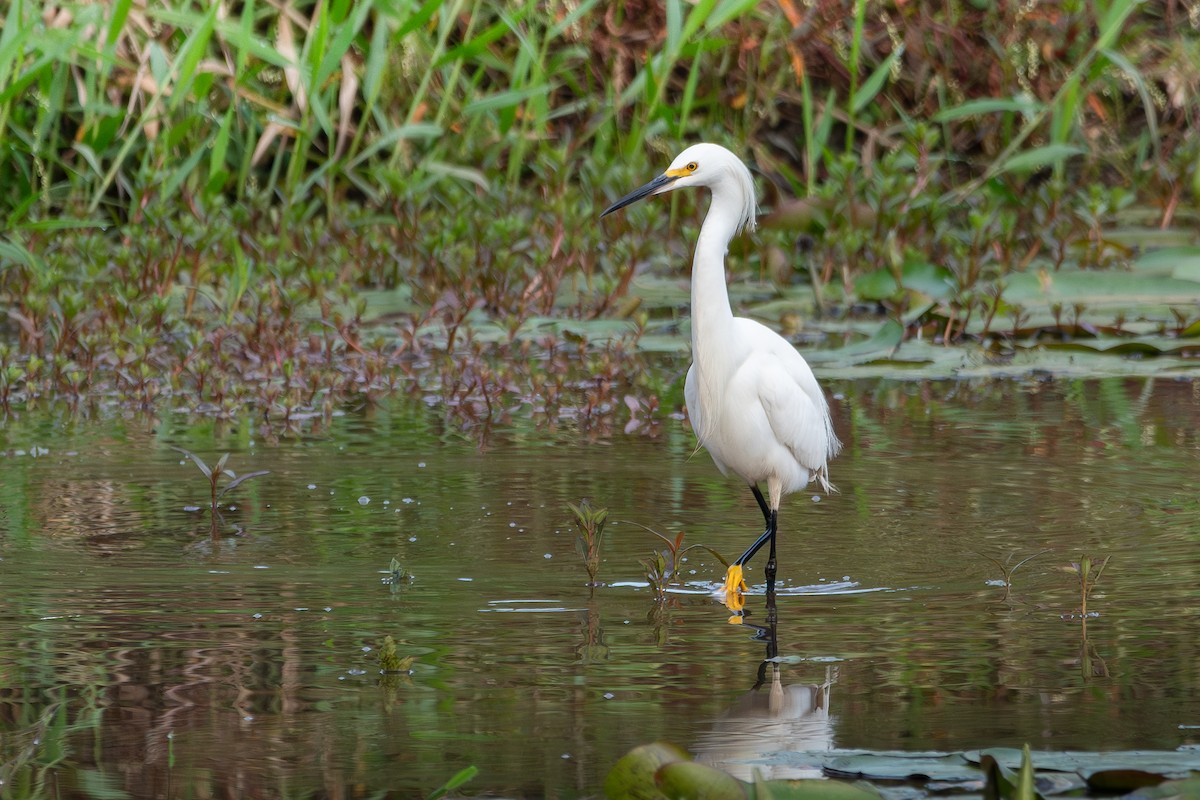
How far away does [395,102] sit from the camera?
9086 millimetres

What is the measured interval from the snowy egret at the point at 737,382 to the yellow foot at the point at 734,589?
350 mm

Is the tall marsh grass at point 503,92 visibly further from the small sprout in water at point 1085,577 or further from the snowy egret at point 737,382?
the small sprout in water at point 1085,577

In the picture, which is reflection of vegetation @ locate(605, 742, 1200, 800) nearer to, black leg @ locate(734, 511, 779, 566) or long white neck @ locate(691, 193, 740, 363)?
black leg @ locate(734, 511, 779, 566)

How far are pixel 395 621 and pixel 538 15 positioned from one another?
627cm

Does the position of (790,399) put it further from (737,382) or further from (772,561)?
(772,561)

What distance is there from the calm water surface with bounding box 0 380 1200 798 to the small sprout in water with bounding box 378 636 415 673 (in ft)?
0.11

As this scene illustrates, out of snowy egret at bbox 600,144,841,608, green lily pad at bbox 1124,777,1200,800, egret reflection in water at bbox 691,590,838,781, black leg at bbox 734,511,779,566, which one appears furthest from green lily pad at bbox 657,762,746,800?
snowy egret at bbox 600,144,841,608

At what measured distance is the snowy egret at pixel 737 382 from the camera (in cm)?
448

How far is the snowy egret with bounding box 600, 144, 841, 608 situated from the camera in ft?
14.7

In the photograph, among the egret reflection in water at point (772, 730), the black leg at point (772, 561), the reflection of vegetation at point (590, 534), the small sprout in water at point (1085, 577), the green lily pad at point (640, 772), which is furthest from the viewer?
the black leg at point (772, 561)

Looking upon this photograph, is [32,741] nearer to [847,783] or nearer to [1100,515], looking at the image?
[847,783]

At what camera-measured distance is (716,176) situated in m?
4.63

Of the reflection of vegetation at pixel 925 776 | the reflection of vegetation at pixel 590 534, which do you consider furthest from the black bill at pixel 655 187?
the reflection of vegetation at pixel 925 776

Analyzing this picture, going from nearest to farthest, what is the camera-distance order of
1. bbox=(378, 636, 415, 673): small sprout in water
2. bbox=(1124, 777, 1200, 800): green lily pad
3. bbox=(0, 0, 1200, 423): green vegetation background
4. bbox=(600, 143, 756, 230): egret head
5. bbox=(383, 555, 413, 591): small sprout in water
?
bbox=(1124, 777, 1200, 800): green lily pad < bbox=(378, 636, 415, 673): small sprout in water < bbox=(383, 555, 413, 591): small sprout in water < bbox=(600, 143, 756, 230): egret head < bbox=(0, 0, 1200, 423): green vegetation background
